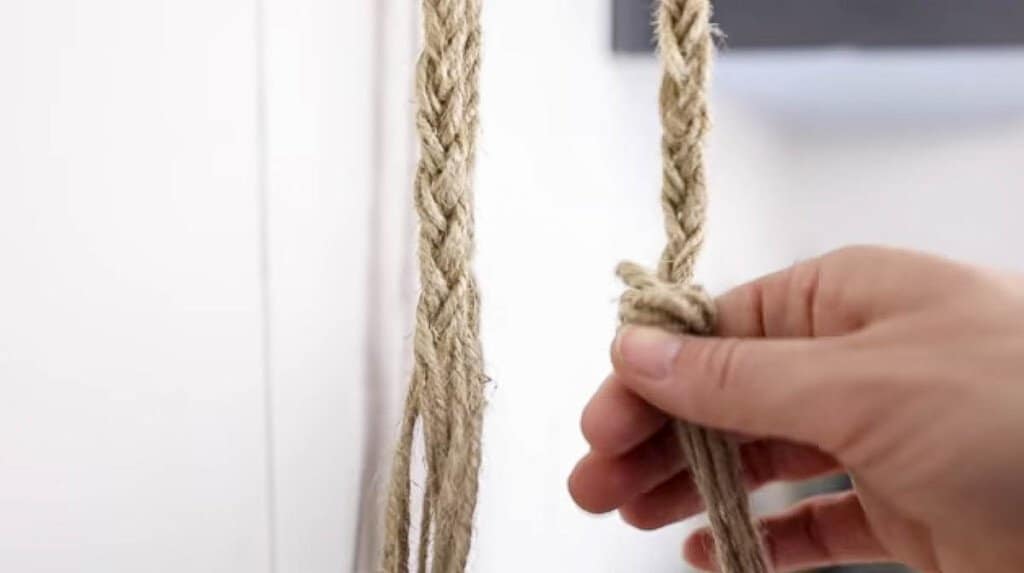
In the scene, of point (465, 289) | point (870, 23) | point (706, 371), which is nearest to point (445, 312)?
point (465, 289)

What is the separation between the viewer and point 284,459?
0.43m

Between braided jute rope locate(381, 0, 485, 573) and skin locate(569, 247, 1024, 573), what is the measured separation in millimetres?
62

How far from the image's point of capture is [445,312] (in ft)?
1.47

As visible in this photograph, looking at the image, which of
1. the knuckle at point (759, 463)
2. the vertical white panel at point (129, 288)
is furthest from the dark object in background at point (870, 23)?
the vertical white panel at point (129, 288)

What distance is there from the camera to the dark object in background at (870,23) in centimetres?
74

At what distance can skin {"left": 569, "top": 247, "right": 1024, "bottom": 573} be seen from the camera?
14.4 inches

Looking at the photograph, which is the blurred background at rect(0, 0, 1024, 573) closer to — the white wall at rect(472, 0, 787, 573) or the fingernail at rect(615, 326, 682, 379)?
the white wall at rect(472, 0, 787, 573)

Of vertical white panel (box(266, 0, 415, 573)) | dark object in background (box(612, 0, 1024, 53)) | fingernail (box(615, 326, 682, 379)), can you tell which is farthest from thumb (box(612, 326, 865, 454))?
dark object in background (box(612, 0, 1024, 53))

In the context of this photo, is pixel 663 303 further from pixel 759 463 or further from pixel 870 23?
pixel 870 23

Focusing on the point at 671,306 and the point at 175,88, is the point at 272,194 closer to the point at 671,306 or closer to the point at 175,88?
the point at 175,88

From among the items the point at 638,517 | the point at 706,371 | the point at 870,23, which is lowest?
the point at 638,517

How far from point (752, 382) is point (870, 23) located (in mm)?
463

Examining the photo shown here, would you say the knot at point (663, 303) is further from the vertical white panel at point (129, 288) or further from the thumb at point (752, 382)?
the vertical white panel at point (129, 288)

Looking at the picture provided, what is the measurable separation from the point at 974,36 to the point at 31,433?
680 millimetres
